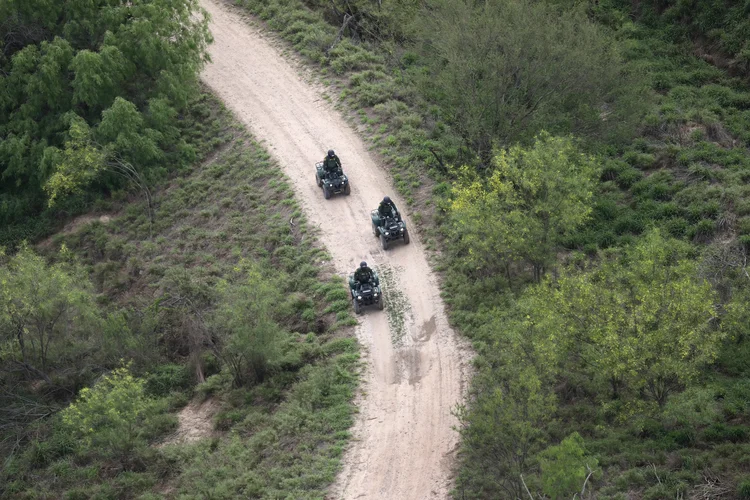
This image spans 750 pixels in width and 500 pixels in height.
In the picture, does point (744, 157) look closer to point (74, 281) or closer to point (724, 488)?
point (724, 488)

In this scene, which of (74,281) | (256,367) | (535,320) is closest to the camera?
(535,320)

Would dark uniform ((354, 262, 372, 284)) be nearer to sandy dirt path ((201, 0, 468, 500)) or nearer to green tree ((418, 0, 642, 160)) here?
sandy dirt path ((201, 0, 468, 500))

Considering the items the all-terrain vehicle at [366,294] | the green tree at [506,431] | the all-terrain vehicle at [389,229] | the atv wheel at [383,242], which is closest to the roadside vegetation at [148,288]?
the all-terrain vehicle at [366,294]

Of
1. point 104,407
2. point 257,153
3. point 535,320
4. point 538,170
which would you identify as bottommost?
point 104,407

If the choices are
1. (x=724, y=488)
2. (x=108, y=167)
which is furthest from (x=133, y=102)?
(x=724, y=488)

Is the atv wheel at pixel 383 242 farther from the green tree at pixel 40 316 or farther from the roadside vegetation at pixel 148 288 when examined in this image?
the green tree at pixel 40 316

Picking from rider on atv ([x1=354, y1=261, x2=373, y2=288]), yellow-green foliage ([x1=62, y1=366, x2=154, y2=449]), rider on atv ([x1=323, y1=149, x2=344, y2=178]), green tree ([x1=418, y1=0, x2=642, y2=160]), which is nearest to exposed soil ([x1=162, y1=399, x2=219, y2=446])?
yellow-green foliage ([x1=62, y1=366, x2=154, y2=449])
